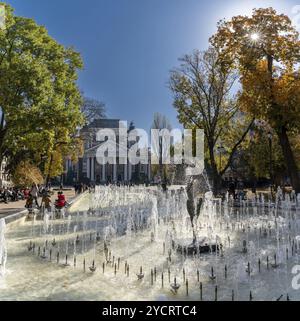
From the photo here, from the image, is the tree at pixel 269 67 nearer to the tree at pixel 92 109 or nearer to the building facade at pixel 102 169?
the tree at pixel 92 109

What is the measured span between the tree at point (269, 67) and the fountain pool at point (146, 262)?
6.85 meters

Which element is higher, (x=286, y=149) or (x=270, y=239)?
(x=286, y=149)

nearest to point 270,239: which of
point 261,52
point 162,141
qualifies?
point 261,52

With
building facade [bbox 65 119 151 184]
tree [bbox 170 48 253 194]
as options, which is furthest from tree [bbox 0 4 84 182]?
building facade [bbox 65 119 151 184]

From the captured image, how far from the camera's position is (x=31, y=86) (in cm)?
2088

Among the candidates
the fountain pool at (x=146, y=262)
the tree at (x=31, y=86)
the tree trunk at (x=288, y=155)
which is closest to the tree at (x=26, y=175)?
the tree at (x=31, y=86)

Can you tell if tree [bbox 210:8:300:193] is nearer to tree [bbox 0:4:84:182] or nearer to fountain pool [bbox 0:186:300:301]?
fountain pool [bbox 0:186:300:301]

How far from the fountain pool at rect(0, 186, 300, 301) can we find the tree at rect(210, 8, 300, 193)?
270 inches

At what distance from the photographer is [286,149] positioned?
21297 millimetres

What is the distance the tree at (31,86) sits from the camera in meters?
20.7

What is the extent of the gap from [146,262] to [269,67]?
50.8ft

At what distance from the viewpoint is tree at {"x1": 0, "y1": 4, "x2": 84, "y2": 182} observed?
2069 centimetres
